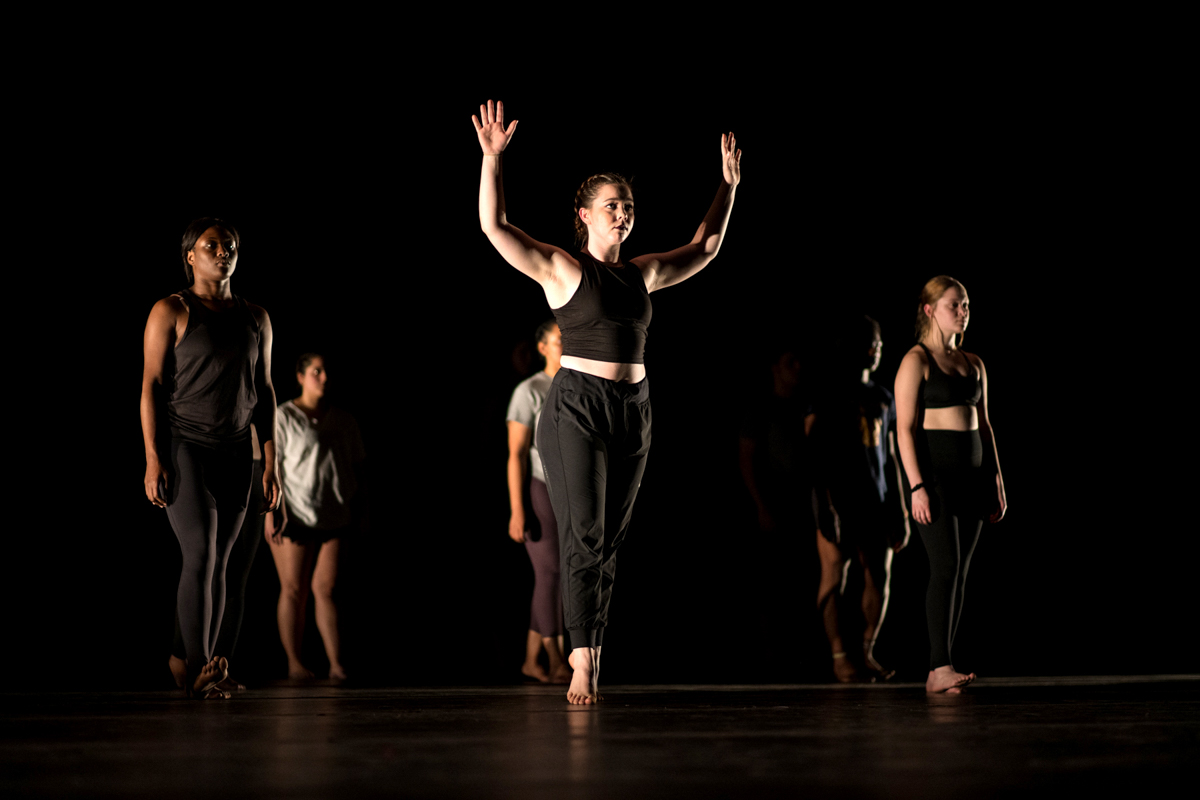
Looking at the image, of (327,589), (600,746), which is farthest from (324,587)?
(600,746)

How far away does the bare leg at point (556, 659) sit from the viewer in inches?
171

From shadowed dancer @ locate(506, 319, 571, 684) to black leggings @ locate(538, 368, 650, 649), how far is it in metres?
1.35

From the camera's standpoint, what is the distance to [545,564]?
4.44 m

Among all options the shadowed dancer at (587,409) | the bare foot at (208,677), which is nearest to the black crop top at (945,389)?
the shadowed dancer at (587,409)

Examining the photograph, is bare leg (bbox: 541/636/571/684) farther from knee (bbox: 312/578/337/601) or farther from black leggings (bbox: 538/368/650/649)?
black leggings (bbox: 538/368/650/649)

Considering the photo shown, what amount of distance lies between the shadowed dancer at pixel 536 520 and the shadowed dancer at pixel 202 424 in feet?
4.23

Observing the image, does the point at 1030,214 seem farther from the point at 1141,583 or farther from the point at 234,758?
the point at 234,758

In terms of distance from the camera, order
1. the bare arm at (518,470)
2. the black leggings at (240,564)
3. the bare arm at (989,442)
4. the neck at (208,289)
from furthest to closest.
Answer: the bare arm at (518,470) → the black leggings at (240,564) → the bare arm at (989,442) → the neck at (208,289)

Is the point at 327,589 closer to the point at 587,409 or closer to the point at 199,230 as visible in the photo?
the point at 199,230

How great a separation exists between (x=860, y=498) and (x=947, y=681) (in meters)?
1.10

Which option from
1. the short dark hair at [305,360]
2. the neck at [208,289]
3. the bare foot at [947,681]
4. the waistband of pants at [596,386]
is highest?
the neck at [208,289]

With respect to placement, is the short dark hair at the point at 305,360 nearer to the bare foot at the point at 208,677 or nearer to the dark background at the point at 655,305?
the dark background at the point at 655,305

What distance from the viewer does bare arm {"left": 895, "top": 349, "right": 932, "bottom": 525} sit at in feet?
11.8

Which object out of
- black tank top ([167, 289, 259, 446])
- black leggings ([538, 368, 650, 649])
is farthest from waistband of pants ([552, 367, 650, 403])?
black tank top ([167, 289, 259, 446])
